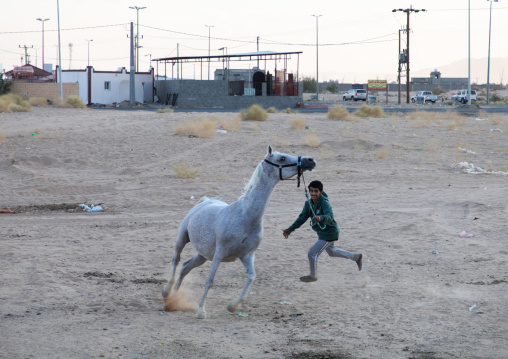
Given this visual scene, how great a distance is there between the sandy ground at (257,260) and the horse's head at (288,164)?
66.3 inches

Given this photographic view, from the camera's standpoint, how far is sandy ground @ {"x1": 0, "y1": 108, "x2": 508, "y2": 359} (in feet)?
20.7

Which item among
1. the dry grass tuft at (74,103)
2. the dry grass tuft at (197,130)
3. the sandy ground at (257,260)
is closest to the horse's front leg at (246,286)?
the sandy ground at (257,260)

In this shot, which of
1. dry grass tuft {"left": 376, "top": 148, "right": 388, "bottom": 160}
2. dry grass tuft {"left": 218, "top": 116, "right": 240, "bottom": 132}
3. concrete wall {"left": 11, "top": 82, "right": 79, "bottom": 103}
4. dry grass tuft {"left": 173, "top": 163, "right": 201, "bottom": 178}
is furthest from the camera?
concrete wall {"left": 11, "top": 82, "right": 79, "bottom": 103}

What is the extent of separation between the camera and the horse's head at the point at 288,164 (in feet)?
21.7

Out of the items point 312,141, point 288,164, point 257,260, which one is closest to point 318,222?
point 288,164

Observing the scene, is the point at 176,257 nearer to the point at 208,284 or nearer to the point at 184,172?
the point at 208,284

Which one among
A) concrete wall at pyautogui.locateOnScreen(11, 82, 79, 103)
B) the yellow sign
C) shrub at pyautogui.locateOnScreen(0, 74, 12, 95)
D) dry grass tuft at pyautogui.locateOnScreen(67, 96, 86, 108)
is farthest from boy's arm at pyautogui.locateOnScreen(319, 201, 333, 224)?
the yellow sign

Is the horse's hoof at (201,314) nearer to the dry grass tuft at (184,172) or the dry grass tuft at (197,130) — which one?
the dry grass tuft at (184,172)

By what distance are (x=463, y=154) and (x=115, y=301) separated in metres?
19.2

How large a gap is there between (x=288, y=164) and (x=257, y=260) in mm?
3573

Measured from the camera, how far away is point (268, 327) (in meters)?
6.75

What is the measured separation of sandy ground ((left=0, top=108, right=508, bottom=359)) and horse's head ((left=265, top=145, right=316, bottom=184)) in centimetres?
168

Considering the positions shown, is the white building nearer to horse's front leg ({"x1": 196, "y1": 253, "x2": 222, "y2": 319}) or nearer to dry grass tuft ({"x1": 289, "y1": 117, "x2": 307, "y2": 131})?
dry grass tuft ({"x1": 289, "y1": 117, "x2": 307, "y2": 131})

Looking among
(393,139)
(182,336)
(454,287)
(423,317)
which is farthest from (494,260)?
(393,139)
